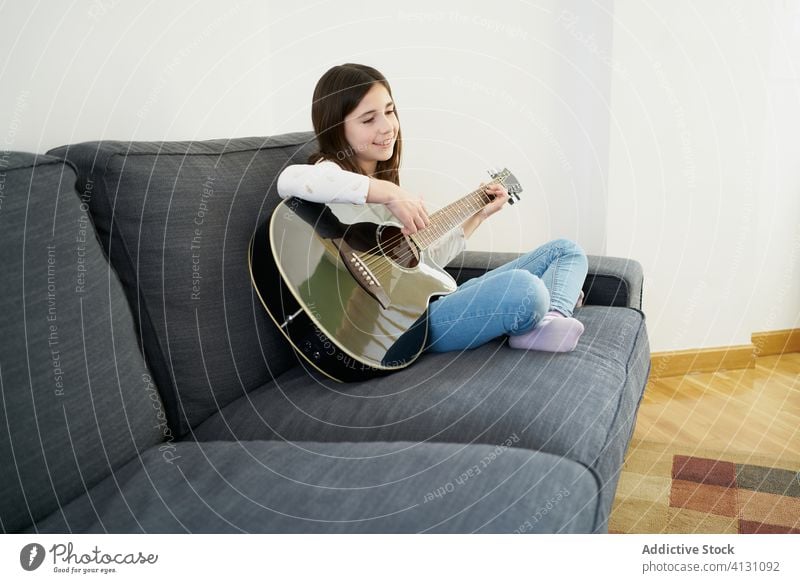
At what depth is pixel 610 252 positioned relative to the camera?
92.0 inches

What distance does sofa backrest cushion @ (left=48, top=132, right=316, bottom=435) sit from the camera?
1.15 meters

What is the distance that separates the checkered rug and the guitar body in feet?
1.83

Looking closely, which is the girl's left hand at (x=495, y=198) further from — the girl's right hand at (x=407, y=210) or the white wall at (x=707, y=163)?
the white wall at (x=707, y=163)

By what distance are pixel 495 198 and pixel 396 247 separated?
408mm

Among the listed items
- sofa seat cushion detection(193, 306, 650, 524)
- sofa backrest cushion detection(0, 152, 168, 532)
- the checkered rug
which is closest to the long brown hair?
sofa seat cushion detection(193, 306, 650, 524)

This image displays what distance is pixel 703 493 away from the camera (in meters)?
1.53

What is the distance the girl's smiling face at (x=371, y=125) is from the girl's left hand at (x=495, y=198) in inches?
10.9

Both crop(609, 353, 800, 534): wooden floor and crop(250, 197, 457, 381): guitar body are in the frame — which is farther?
crop(609, 353, 800, 534): wooden floor

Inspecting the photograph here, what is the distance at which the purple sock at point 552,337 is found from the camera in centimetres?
138

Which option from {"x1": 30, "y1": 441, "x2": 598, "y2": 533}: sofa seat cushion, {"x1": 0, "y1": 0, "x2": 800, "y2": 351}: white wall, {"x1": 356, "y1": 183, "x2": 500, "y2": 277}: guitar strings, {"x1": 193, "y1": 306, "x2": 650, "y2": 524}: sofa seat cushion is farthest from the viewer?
{"x1": 0, "y1": 0, "x2": 800, "y2": 351}: white wall

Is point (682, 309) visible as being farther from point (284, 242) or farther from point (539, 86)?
point (284, 242)

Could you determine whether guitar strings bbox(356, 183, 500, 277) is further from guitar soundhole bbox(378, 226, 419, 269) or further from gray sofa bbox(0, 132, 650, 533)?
gray sofa bbox(0, 132, 650, 533)

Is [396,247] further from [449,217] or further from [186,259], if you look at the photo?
[186,259]
